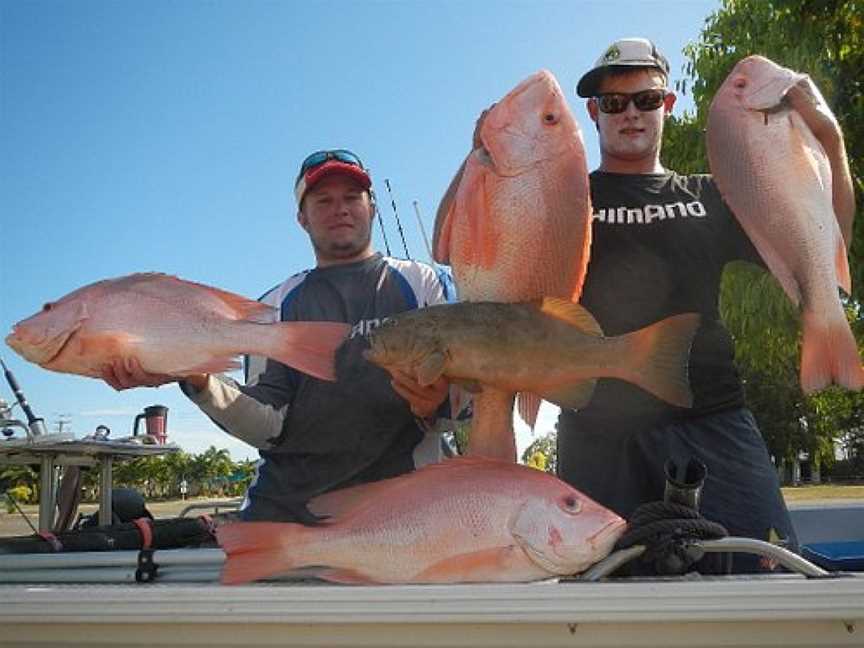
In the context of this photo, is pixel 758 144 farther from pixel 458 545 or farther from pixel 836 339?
pixel 458 545

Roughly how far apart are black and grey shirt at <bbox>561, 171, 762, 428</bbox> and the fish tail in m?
0.65

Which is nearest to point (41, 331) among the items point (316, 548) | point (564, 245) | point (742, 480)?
point (316, 548)

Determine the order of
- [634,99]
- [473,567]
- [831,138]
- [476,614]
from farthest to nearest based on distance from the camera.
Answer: [634,99] → [831,138] → [473,567] → [476,614]

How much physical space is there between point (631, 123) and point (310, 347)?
128cm

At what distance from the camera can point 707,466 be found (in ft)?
8.39

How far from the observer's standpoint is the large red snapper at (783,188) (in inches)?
79.1

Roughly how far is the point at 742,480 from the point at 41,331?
200cm

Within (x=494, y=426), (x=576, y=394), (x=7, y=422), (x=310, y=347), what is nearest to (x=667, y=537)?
(x=576, y=394)

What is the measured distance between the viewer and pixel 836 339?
1899 millimetres

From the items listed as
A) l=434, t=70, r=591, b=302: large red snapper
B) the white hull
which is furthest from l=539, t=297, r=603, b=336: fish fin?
the white hull

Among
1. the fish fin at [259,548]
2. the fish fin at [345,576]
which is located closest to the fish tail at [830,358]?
the fish fin at [345,576]

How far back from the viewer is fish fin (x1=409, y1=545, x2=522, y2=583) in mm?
1747

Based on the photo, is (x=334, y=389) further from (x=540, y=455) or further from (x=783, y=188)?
(x=783, y=188)

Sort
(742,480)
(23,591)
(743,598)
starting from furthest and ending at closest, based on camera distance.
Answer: (742,480) < (23,591) < (743,598)
